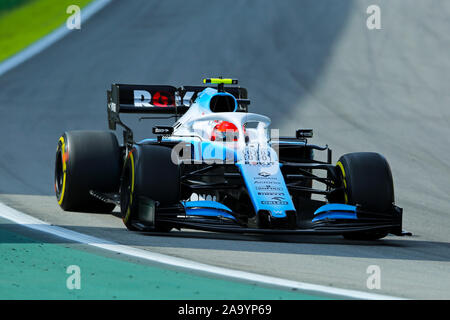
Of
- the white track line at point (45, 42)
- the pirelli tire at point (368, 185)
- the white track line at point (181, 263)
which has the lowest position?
the white track line at point (181, 263)

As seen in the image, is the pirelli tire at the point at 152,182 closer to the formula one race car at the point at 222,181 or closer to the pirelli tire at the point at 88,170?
the formula one race car at the point at 222,181

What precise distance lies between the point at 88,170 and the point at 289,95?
1042 centimetres

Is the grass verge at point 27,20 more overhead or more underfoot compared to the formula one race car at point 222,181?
more overhead

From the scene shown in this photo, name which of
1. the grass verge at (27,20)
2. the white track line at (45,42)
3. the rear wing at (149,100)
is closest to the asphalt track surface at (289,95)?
the white track line at (45,42)

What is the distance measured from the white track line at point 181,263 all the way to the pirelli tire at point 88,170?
1074mm

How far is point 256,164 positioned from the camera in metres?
9.63

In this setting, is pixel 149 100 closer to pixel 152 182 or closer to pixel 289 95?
pixel 152 182

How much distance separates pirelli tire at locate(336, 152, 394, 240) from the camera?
970 cm

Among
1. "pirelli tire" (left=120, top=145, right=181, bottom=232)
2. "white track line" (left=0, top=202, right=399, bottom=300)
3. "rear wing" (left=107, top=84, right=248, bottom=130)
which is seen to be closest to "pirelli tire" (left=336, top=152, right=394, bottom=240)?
"pirelli tire" (left=120, top=145, right=181, bottom=232)

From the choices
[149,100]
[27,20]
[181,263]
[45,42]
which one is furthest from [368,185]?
[27,20]

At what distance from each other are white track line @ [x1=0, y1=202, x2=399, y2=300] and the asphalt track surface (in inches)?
8.1

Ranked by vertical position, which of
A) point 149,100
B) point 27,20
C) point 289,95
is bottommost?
point 149,100

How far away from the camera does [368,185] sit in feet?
32.1

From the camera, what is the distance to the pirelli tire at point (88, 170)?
11.0 meters
